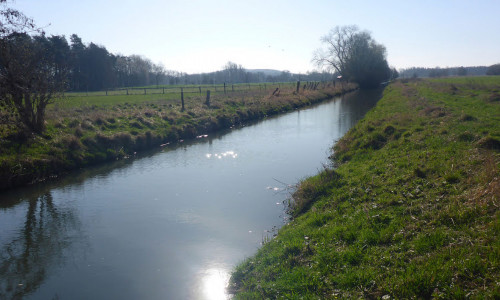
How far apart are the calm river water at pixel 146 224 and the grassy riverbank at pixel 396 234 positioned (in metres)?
1.05

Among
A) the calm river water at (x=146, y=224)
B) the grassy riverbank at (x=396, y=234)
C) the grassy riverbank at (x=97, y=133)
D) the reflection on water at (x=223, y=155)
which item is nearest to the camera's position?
the grassy riverbank at (x=396, y=234)

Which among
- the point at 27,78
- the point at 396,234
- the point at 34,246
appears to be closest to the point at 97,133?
the point at 27,78

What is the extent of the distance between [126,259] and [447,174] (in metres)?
7.19

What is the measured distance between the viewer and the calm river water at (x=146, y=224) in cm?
654

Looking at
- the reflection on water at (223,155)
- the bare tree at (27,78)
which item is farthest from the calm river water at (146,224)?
the bare tree at (27,78)

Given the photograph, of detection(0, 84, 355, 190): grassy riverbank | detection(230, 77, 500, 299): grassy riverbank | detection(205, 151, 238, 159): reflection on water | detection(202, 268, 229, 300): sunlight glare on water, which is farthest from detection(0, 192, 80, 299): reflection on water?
detection(205, 151, 238, 159): reflection on water

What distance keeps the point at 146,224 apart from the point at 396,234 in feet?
20.6

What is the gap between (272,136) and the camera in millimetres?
21141

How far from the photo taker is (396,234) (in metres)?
5.65

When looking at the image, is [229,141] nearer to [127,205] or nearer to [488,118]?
[127,205]

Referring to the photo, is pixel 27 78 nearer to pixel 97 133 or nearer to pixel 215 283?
pixel 97 133

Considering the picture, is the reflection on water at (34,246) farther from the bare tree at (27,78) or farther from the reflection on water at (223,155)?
the reflection on water at (223,155)

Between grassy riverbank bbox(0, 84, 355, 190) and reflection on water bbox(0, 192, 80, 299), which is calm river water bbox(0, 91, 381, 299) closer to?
reflection on water bbox(0, 192, 80, 299)

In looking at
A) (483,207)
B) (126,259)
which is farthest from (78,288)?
(483,207)
